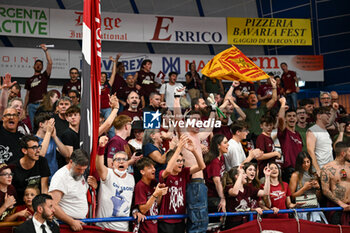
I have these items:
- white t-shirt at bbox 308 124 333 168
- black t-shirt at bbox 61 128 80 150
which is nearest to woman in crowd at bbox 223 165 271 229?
white t-shirt at bbox 308 124 333 168

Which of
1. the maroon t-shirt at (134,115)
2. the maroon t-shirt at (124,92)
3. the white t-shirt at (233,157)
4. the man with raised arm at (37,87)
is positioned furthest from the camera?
the maroon t-shirt at (124,92)

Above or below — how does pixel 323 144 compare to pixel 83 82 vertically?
below

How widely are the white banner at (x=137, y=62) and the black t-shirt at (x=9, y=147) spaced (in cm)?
756

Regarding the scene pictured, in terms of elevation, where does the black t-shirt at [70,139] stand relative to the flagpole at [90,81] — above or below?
below

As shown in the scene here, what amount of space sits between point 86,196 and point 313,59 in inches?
472

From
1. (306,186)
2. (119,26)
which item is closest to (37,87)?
(119,26)

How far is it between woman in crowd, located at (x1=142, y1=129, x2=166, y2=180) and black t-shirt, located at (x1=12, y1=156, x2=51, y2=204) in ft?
5.44

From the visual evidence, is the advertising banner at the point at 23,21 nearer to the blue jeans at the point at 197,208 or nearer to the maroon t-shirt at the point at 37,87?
the maroon t-shirt at the point at 37,87

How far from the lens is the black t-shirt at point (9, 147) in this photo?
677 cm

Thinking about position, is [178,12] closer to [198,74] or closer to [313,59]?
[198,74]

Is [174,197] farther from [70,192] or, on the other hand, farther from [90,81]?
[90,81]

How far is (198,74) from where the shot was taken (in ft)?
47.3

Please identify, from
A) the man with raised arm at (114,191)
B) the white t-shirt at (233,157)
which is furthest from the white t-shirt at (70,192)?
the white t-shirt at (233,157)

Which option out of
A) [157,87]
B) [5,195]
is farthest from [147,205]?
[157,87]
